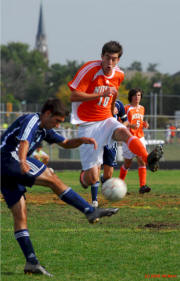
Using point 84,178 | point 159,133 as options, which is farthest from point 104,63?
point 159,133

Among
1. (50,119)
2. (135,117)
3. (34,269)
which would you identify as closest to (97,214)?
(34,269)

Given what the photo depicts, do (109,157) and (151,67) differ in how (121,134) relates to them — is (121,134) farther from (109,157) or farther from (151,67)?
(151,67)

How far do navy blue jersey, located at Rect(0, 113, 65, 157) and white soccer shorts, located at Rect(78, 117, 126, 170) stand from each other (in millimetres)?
2309

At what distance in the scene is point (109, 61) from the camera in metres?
8.12

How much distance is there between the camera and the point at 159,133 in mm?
26000

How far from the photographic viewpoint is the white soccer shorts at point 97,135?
322 inches

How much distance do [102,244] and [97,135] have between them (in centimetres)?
190

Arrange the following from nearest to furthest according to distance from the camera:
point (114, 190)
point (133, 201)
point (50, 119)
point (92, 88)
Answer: point (50, 119), point (114, 190), point (92, 88), point (133, 201)

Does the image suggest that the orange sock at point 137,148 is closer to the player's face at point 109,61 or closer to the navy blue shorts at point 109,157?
the player's face at point 109,61

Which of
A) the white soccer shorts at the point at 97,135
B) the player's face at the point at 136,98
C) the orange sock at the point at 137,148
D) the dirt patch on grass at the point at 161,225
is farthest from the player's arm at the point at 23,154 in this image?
the player's face at the point at 136,98

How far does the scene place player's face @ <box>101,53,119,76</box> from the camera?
8.04m

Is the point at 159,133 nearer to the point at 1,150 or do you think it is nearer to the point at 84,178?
the point at 84,178

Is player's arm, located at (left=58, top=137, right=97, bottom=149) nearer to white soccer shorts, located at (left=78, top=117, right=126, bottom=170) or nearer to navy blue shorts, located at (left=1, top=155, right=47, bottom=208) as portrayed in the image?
navy blue shorts, located at (left=1, top=155, right=47, bottom=208)

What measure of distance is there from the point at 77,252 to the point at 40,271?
38.8 inches
